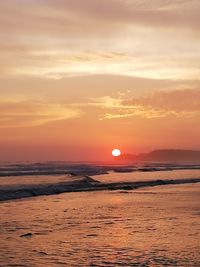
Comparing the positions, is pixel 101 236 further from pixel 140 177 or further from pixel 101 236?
pixel 140 177

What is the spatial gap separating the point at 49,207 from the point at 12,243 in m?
12.6

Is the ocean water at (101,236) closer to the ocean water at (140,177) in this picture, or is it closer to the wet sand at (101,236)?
the wet sand at (101,236)

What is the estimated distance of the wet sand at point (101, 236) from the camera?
1432 centimetres

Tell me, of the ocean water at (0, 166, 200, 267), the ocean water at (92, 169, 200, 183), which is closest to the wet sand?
the ocean water at (0, 166, 200, 267)

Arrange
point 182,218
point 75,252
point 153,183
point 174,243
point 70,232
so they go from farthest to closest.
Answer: point 153,183 → point 182,218 → point 70,232 → point 174,243 → point 75,252

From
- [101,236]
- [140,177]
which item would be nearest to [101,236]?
[101,236]

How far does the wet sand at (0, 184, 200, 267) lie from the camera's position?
14320mm

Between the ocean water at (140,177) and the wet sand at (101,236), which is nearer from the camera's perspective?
the wet sand at (101,236)

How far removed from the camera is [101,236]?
18.2m

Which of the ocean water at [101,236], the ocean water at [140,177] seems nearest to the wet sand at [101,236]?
the ocean water at [101,236]

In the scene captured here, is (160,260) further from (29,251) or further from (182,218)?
(182,218)

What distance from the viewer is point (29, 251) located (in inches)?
615

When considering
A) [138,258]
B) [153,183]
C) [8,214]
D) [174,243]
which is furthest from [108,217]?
[153,183]

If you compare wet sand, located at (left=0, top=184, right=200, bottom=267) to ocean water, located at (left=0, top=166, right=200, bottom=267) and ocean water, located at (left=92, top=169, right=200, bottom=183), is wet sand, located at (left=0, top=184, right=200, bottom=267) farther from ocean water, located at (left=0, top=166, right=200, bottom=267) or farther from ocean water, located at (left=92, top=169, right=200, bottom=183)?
ocean water, located at (left=92, top=169, right=200, bottom=183)
